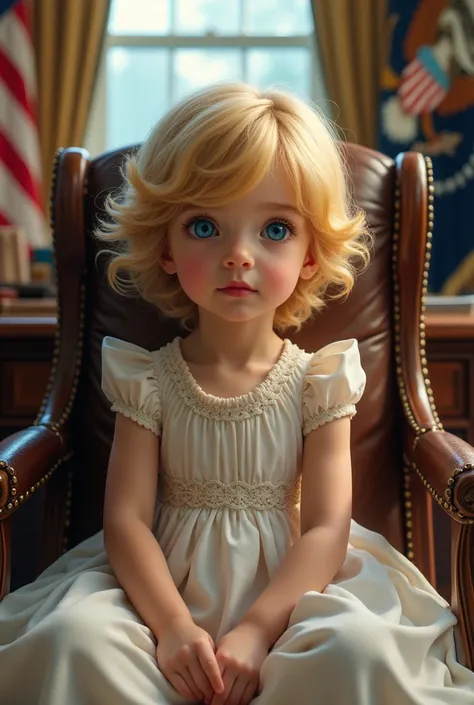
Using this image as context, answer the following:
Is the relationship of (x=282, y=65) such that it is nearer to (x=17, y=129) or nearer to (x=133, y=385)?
(x=17, y=129)

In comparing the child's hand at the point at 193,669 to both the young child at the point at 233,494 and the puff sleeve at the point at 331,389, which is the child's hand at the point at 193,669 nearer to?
the young child at the point at 233,494

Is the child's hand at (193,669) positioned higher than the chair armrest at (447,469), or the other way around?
the chair armrest at (447,469)

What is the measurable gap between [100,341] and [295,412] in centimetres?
52

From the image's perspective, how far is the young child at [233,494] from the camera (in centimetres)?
117

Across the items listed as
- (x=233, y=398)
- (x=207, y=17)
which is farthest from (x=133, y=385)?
(x=207, y=17)

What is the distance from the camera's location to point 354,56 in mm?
3186

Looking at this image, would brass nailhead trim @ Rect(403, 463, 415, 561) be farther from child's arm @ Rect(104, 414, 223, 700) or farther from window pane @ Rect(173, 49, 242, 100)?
window pane @ Rect(173, 49, 242, 100)

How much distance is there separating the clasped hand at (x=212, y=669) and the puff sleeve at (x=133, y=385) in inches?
14.8

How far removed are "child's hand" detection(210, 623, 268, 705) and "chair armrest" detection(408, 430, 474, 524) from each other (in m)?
0.35

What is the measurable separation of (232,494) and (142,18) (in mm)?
2566

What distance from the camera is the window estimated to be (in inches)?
136

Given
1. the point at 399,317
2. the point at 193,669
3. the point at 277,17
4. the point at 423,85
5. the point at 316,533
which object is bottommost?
the point at 193,669

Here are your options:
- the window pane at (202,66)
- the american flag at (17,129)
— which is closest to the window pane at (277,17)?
the window pane at (202,66)

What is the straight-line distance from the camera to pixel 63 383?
178 cm
